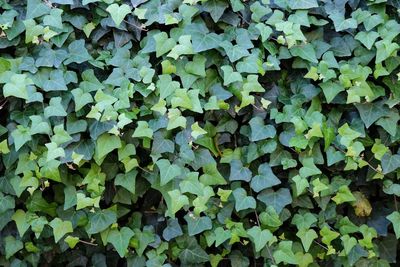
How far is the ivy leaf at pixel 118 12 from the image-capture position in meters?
2.53

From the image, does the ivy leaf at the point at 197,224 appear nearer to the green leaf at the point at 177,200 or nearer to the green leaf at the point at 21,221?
the green leaf at the point at 177,200

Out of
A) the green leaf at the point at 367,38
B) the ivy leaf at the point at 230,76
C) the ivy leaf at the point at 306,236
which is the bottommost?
the ivy leaf at the point at 306,236

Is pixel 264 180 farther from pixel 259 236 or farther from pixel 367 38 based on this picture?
pixel 367 38

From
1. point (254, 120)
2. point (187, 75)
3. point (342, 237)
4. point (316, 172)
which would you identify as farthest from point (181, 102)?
point (342, 237)

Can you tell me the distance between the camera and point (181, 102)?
96.6 inches

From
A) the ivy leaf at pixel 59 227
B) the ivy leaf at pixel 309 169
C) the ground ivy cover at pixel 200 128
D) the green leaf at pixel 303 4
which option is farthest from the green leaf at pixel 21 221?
the green leaf at pixel 303 4

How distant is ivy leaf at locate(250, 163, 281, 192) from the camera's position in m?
2.51

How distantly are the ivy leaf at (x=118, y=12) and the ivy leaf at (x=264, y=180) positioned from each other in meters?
0.80

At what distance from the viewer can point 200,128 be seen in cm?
247

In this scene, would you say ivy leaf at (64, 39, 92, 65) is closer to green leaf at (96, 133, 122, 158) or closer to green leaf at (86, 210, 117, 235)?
green leaf at (96, 133, 122, 158)

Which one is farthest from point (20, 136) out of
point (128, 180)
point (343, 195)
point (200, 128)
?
point (343, 195)

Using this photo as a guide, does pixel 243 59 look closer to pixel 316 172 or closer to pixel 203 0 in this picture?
pixel 203 0

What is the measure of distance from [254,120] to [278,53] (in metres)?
0.29

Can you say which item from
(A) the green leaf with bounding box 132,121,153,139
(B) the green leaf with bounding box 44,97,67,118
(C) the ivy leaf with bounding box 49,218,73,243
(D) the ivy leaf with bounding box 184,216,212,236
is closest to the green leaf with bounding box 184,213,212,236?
(D) the ivy leaf with bounding box 184,216,212,236
